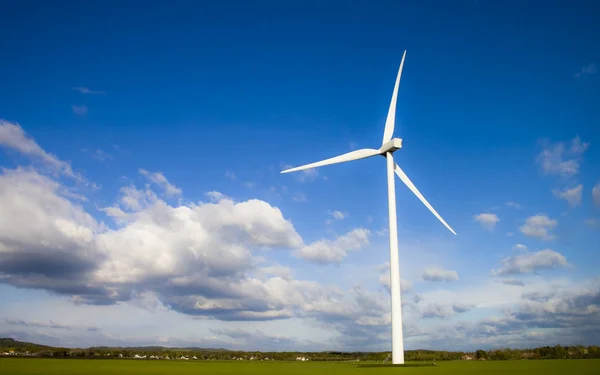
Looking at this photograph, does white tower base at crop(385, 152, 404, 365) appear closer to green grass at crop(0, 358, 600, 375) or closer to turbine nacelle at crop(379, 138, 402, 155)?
green grass at crop(0, 358, 600, 375)

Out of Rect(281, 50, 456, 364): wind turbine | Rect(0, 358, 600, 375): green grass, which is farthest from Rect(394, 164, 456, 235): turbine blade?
Rect(0, 358, 600, 375): green grass

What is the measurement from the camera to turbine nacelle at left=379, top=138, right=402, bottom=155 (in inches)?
2459

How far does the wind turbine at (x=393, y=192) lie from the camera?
53125 mm

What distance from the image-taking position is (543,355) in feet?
241

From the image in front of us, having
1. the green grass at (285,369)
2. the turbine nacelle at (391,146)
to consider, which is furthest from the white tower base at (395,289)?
the turbine nacelle at (391,146)

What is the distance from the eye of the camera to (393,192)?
5897cm

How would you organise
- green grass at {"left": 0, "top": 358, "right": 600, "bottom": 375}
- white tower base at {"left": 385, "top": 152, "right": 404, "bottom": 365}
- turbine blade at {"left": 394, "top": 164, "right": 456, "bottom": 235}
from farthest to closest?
turbine blade at {"left": 394, "top": 164, "right": 456, "bottom": 235} → white tower base at {"left": 385, "top": 152, "right": 404, "bottom": 365} → green grass at {"left": 0, "top": 358, "right": 600, "bottom": 375}

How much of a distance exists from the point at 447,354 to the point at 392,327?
3213 centimetres

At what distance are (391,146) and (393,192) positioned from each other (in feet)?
23.3

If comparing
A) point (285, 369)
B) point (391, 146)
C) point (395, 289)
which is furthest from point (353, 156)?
point (285, 369)

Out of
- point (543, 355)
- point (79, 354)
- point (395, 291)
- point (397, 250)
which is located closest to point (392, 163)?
point (397, 250)

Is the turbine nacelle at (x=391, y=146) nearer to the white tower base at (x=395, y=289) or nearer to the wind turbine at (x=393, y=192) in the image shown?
the wind turbine at (x=393, y=192)

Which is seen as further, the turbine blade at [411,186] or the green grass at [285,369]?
the turbine blade at [411,186]

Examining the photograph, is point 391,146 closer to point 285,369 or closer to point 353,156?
point 353,156
